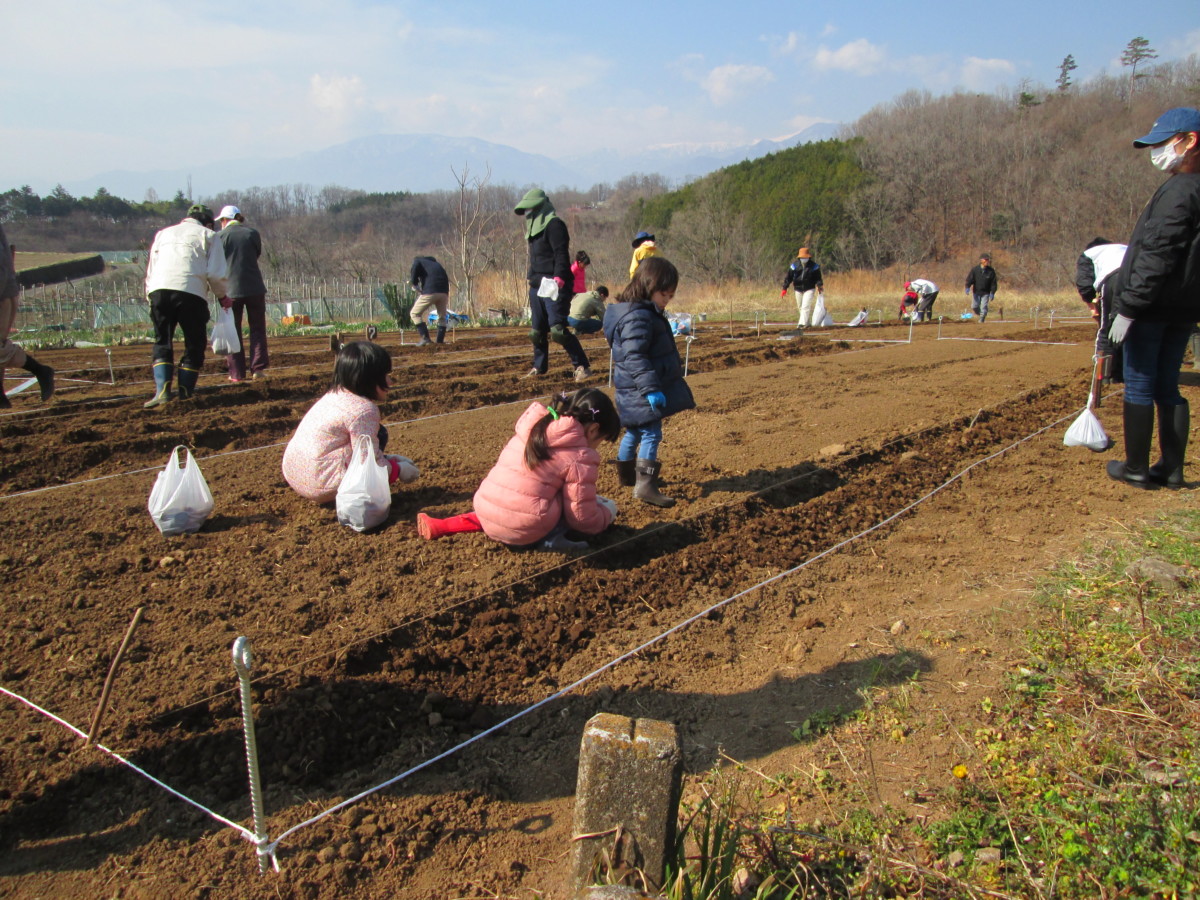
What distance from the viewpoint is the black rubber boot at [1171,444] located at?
4414 mm

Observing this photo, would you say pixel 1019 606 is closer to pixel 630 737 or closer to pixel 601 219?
pixel 630 737

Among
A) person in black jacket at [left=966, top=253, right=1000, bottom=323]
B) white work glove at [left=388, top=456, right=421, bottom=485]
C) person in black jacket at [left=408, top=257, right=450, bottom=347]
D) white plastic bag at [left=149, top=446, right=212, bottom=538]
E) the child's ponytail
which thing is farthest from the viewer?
person in black jacket at [left=966, top=253, right=1000, bottom=323]

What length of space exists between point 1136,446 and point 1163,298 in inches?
37.0

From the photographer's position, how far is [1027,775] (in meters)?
2.10

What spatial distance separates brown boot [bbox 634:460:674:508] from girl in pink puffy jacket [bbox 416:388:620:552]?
688mm

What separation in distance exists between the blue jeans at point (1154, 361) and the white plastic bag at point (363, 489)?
14.0ft

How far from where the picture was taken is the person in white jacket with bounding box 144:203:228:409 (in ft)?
21.9

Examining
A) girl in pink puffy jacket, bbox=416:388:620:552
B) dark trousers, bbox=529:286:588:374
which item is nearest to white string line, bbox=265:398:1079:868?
girl in pink puffy jacket, bbox=416:388:620:552

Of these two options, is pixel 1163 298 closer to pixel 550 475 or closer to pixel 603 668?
pixel 550 475

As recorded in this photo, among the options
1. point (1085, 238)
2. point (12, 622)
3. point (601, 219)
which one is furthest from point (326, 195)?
point (12, 622)

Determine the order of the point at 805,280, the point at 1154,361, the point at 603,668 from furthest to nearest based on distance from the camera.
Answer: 1. the point at 805,280
2. the point at 1154,361
3. the point at 603,668

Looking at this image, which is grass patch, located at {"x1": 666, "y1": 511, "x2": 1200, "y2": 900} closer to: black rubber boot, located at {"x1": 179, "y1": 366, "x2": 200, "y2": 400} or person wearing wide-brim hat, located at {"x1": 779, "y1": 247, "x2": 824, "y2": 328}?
black rubber boot, located at {"x1": 179, "y1": 366, "x2": 200, "y2": 400}

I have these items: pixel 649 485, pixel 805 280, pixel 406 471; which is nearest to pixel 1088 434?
pixel 649 485

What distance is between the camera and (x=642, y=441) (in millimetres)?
4453
